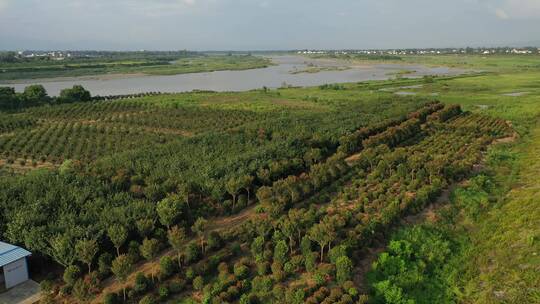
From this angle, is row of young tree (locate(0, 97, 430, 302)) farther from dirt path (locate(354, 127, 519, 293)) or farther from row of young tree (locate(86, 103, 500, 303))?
dirt path (locate(354, 127, 519, 293))

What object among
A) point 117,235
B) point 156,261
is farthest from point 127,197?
point 156,261

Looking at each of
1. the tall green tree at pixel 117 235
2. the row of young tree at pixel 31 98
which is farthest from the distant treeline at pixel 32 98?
the tall green tree at pixel 117 235

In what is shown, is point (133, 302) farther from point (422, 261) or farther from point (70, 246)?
point (422, 261)

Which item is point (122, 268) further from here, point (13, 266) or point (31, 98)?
point (31, 98)

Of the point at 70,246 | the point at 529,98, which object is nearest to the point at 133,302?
the point at 70,246

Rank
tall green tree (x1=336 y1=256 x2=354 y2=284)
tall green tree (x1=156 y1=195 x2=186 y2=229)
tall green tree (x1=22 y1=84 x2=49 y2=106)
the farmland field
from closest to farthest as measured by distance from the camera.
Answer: tall green tree (x1=336 y1=256 x2=354 y2=284) < the farmland field < tall green tree (x1=156 y1=195 x2=186 y2=229) < tall green tree (x1=22 y1=84 x2=49 y2=106)

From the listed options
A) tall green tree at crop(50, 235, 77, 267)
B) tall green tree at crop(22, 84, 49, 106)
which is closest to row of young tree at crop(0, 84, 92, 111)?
tall green tree at crop(22, 84, 49, 106)

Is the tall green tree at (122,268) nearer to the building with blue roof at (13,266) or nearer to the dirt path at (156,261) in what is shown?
the dirt path at (156,261)
